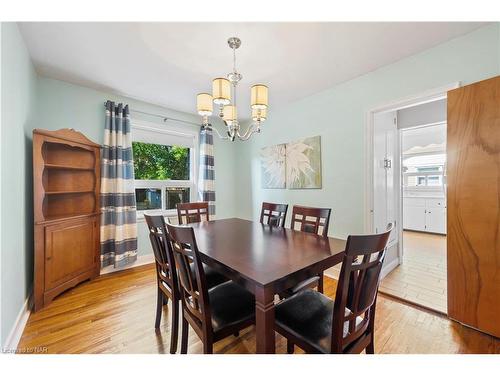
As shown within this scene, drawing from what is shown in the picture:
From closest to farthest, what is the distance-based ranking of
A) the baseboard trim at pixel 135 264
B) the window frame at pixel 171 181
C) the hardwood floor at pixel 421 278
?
the hardwood floor at pixel 421 278
the baseboard trim at pixel 135 264
the window frame at pixel 171 181

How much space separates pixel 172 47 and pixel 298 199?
7.88ft

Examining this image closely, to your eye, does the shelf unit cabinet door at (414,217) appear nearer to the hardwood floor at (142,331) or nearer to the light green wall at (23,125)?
the hardwood floor at (142,331)

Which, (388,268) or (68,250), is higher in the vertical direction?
(68,250)

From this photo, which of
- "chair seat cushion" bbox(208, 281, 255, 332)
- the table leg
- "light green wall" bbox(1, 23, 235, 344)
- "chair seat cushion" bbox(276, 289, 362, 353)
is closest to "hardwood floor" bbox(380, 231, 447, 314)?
"chair seat cushion" bbox(276, 289, 362, 353)

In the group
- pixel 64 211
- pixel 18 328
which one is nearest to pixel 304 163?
pixel 64 211

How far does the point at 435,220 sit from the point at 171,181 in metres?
5.72

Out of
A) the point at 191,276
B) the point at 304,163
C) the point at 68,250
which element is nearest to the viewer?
the point at 191,276

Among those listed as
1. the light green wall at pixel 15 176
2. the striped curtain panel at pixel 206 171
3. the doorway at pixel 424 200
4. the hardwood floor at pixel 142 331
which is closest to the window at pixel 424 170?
the doorway at pixel 424 200

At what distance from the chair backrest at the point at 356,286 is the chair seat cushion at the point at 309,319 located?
5 cm

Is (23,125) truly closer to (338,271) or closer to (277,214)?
(277,214)

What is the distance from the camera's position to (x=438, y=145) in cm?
490

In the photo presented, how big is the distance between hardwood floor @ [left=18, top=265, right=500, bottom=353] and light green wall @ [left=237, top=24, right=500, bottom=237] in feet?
3.31

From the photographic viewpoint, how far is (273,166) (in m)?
3.55

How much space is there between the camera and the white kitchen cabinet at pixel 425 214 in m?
4.72
